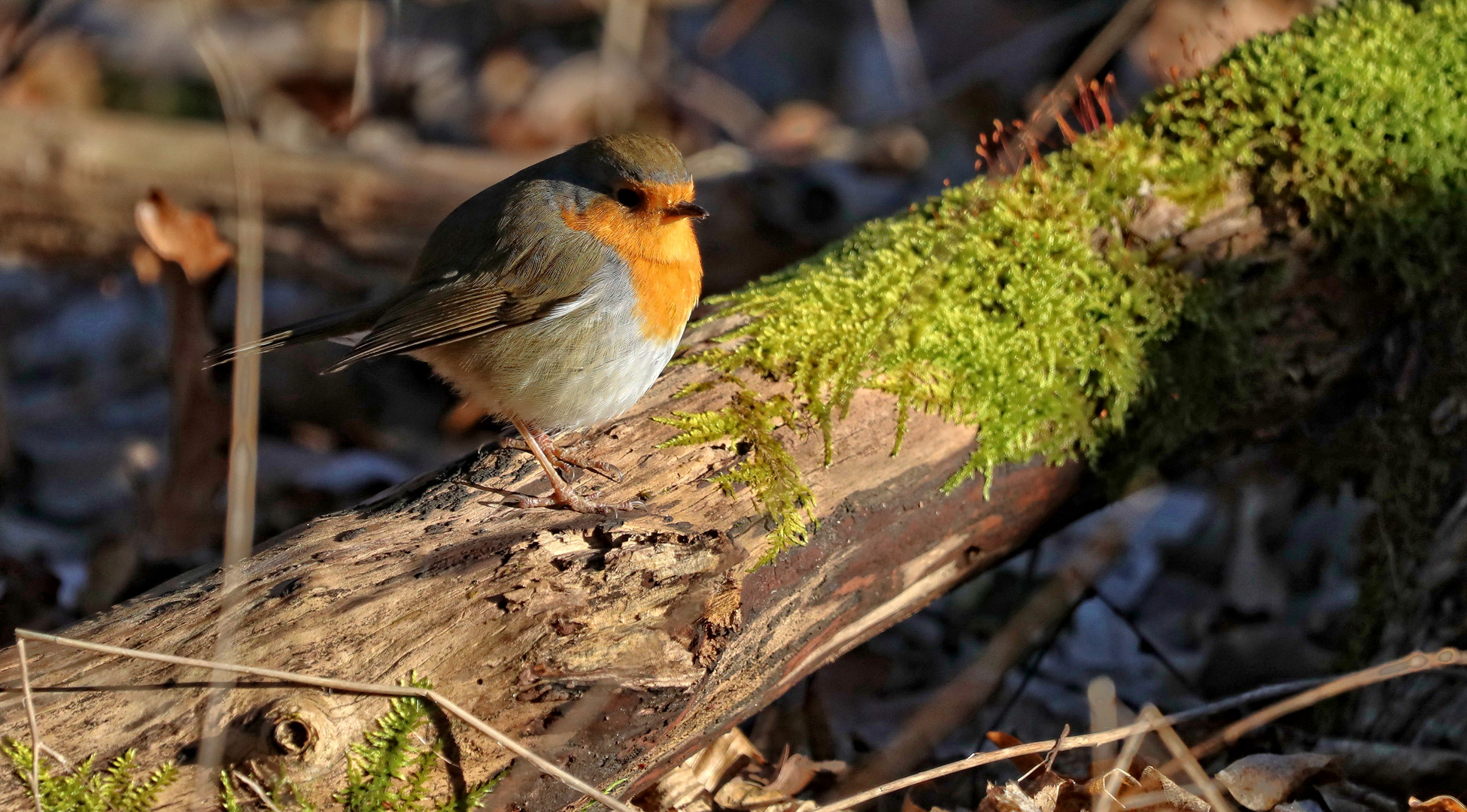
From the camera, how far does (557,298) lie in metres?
2.79

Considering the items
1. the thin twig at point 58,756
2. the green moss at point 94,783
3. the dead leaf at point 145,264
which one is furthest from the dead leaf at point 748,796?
the dead leaf at point 145,264

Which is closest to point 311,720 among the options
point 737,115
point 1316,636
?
point 1316,636

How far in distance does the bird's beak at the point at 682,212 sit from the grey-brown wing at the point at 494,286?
0.19m

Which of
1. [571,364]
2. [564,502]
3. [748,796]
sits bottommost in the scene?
[748,796]

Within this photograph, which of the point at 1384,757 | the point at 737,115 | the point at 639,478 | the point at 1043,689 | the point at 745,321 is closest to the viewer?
the point at 639,478

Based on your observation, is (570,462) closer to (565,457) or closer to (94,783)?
(565,457)

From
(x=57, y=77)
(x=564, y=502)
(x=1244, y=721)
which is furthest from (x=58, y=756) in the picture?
(x=57, y=77)

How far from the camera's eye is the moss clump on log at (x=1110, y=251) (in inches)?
111

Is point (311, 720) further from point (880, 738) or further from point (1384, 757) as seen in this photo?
point (1384, 757)

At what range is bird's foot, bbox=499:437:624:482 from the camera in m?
2.54

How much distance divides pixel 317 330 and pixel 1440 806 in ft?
9.24

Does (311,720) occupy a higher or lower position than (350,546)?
lower

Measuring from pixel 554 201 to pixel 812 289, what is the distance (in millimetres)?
738

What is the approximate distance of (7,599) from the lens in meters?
3.08
